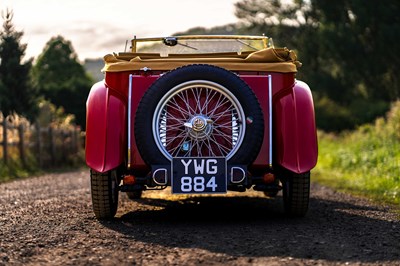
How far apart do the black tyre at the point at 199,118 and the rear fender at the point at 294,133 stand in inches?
16.6

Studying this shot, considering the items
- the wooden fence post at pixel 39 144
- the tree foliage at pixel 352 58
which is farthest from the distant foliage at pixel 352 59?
the wooden fence post at pixel 39 144

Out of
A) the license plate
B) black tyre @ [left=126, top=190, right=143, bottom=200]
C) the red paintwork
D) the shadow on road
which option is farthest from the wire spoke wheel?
black tyre @ [left=126, top=190, right=143, bottom=200]

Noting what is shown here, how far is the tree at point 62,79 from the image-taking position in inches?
2015

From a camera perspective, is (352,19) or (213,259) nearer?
(213,259)

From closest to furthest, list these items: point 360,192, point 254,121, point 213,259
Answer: point 213,259
point 254,121
point 360,192

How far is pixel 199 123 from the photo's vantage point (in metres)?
6.61

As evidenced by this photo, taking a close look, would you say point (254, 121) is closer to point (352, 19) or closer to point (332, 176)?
point (332, 176)

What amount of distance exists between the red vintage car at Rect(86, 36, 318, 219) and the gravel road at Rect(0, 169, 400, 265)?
401 millimetres

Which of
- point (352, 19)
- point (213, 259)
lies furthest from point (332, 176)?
point (352, 19)

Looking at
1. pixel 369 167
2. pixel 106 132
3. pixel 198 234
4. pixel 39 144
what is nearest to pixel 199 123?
pixel 106 132

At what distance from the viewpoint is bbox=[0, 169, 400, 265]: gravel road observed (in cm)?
494

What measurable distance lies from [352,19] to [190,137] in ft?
118

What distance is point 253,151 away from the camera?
646 centimetres

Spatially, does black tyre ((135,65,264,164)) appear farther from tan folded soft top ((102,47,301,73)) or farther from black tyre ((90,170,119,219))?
black tyre ((90,170,119,219))
